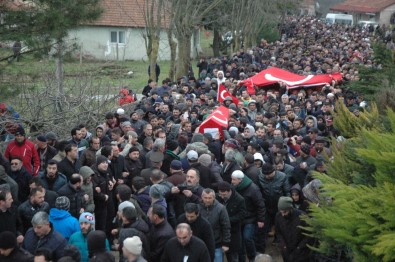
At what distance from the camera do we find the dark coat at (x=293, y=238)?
30.7 ft

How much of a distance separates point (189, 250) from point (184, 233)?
240 mm

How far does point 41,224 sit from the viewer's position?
781 centimetres

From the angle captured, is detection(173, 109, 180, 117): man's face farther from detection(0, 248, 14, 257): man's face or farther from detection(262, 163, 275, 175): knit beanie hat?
detection(0, 248, 14, 257): man's face

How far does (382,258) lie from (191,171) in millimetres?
3906

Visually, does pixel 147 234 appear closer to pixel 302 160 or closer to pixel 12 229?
pixel 12 229

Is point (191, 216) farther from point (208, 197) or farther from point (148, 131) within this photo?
point (148, 131)

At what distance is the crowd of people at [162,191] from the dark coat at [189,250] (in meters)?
0.01

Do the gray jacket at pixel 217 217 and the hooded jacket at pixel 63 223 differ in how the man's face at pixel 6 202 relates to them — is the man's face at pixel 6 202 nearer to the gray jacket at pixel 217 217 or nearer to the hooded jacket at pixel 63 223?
the hooded jacket at pixel 63 223

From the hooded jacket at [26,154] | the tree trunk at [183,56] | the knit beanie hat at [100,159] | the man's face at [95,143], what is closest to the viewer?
the knit beanie hat at [100,159]

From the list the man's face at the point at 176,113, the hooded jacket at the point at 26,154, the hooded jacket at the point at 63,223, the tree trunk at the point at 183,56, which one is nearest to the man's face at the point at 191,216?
the hooded jacket at the point at 63,223

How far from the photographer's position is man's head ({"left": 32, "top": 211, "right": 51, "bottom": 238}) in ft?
25.6

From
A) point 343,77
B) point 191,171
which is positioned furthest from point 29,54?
point 343,77

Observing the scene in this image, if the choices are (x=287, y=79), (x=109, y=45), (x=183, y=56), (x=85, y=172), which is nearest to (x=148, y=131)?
(x=85, y=172)

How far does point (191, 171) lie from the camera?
9.73 metres
